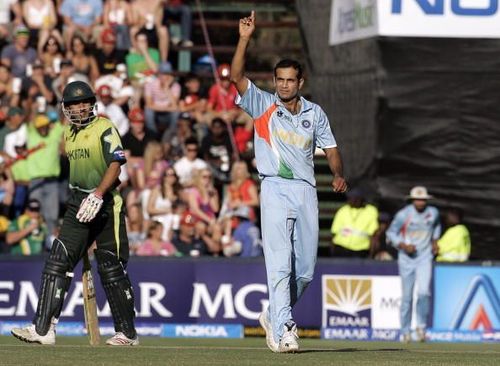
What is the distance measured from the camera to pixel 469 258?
840 inches

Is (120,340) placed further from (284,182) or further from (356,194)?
(356,194)

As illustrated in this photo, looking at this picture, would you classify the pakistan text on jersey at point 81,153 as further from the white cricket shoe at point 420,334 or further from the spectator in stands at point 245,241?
the spectator in stands at point 245,241

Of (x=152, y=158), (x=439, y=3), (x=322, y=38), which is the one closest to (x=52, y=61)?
(x=152, y=158)

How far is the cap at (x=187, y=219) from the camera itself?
69.2 ft

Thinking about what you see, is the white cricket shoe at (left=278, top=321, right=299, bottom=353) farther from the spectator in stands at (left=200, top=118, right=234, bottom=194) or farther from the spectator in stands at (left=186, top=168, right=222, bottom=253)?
the spectator in stands at (left=200, top=118, right=234, bottom=194)

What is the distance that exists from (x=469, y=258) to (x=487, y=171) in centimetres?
127

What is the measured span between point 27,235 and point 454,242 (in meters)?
5.85

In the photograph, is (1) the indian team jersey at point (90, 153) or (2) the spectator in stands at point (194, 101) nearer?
(1) the indian team jersey at point (90, 153)

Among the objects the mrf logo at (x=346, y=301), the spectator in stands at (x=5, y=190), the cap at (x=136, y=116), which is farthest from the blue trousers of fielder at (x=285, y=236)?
the cap at (x=136, y=116)

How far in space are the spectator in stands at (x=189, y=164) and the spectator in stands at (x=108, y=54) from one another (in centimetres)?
223

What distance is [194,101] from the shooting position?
77.4ft

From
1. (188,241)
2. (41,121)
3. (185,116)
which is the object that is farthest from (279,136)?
(185,116)

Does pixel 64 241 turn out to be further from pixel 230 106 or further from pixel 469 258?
pixel 230 106

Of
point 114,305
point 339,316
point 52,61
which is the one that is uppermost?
point 52,61
